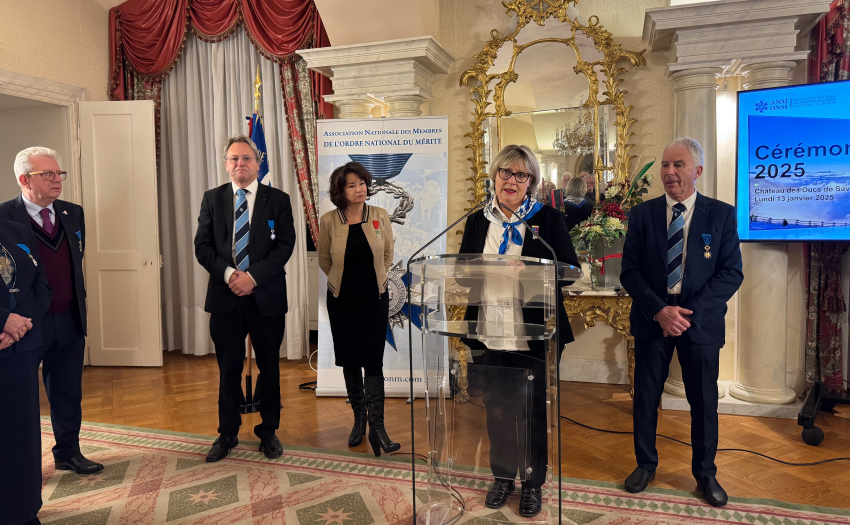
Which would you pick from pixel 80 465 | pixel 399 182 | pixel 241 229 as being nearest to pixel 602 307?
pixel 399 182

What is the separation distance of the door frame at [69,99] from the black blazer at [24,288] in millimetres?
3125

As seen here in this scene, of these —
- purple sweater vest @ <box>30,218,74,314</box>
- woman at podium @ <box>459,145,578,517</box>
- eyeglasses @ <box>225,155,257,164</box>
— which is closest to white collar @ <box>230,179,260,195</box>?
A: eyeglasses @ <box>225,155,257,164</box>

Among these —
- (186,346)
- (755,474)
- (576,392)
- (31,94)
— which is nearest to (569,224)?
(576,392)

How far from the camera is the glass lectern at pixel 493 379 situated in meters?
1.86

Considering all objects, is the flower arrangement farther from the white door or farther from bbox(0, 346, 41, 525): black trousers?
the white door

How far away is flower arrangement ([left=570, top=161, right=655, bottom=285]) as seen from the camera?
13.7 feet

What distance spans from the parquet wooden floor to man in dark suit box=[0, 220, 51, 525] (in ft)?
4.46

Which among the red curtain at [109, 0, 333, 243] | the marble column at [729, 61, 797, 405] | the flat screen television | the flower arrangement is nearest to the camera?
the flat screen television

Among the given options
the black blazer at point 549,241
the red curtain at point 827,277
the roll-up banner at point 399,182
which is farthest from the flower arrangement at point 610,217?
the black blazer at point 549,241

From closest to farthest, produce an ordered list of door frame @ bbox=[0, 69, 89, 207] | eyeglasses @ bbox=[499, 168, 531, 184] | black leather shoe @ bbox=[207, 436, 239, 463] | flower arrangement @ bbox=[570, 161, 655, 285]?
eyeglasses @ bbox=[499, 168, 531, 184] → black leather shoe @ bbox=[207, 436, 239, 463] → flower arrangement @ bbox=[570, 161, 655, 285] → door frame @ bbox=[0, 69, 89, 207]

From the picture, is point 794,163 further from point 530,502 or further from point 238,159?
point 238,159

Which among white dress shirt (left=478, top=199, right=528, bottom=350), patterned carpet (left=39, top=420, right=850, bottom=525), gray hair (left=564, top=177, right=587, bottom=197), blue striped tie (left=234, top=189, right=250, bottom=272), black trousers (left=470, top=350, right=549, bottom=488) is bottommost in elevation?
patterned carpet (left=39, top=420, right=850, bottom=525)

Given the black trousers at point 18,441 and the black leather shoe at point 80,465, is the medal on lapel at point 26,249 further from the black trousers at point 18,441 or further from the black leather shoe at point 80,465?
the black leather shoe at point 80,465

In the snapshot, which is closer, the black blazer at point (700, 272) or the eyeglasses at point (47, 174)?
the black blazer at point (700, 272)
